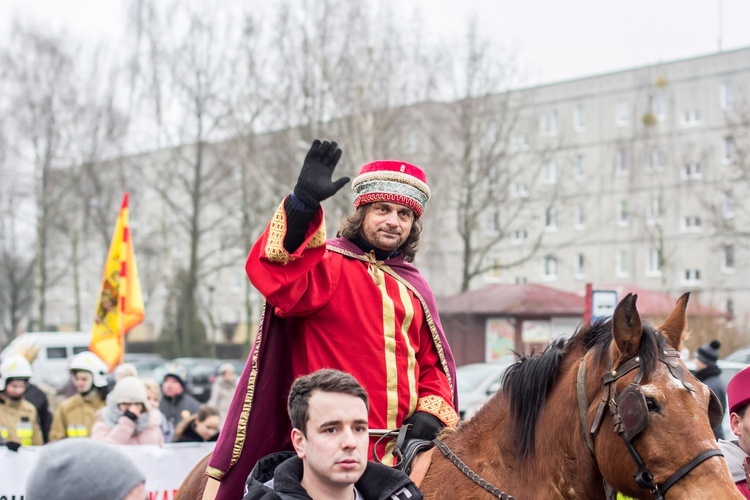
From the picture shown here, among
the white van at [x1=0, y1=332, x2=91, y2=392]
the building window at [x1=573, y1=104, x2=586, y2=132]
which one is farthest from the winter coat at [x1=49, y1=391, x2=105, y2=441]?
the building window at [x1=573, y1=104, x2=586, y2=132]

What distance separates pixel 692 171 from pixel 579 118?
25.8 ft

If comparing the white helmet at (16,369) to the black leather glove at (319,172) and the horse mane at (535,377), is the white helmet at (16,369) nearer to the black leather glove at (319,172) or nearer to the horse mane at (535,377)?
the black leather glove at (319,172)

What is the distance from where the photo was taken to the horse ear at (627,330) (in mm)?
3473

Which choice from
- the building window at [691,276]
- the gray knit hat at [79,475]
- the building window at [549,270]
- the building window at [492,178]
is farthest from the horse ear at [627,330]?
the building window at [549,270]

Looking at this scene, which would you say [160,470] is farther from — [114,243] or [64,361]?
[64,361]

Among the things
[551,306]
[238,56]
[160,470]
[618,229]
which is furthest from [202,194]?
[160,470]

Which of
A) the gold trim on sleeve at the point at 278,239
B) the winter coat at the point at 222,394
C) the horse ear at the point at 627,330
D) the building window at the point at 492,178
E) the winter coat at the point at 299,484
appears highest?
the building window at the point at 492,178

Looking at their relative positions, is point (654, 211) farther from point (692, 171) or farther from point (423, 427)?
point (423, 427)

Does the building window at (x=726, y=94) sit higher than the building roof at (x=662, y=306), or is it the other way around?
the building window at (x=726, y=94)

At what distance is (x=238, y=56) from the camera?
33344 mm

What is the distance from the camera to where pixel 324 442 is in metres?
3.02

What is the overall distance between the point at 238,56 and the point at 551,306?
13.9m

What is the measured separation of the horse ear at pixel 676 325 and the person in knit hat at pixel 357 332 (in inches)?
43.0

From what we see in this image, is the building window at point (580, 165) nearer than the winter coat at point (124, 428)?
No
